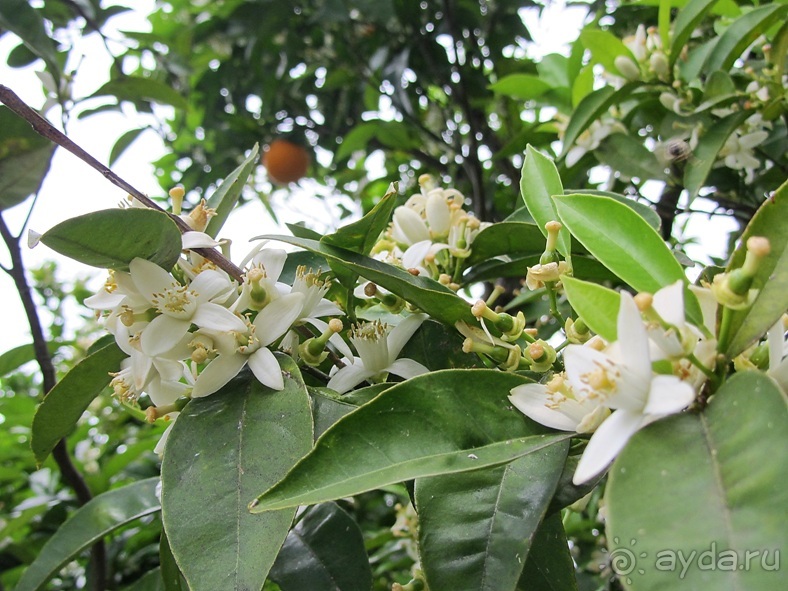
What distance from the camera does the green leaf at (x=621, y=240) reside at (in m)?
0.49

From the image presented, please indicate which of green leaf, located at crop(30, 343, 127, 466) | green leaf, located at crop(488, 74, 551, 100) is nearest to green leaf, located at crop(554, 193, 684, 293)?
green leaf, located at crop(30, 343, 127, 466)

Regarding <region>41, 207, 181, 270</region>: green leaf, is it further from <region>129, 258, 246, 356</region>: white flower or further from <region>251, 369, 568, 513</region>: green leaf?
<region>251, 369, 568, 513</region>: green leaf

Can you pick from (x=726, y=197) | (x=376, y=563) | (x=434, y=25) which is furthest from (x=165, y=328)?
(x=434, y=25)

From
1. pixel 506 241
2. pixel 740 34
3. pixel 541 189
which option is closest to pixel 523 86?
pixel 740 34

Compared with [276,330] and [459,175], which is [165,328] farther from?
[459,175]

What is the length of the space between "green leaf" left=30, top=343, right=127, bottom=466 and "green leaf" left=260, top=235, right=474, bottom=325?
204 millimetres

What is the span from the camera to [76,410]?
71 cm

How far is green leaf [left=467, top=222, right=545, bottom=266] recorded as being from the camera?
790 millimetres

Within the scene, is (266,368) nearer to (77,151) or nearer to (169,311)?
(169,311)

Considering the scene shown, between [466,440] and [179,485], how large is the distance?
0.74ft

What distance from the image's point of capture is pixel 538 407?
0.50m

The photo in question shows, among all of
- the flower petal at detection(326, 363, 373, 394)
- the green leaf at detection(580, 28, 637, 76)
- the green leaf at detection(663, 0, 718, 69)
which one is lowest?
the flower petal at detection(326, 363, 373, 394)

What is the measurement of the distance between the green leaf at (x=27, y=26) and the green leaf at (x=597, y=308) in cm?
108

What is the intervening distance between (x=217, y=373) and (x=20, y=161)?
52 cm
